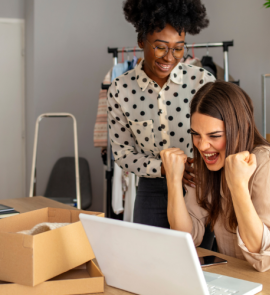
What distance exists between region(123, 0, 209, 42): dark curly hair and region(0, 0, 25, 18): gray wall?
247 cm

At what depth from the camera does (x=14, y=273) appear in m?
0.77

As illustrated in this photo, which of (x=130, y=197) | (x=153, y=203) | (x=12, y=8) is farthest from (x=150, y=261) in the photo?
Answer: (x=12, y=8)

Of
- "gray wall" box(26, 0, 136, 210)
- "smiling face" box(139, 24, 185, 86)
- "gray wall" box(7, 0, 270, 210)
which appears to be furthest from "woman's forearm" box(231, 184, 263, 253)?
"gray wall" box(26, 0, 136, 210)

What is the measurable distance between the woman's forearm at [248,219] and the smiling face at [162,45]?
65 centimetres

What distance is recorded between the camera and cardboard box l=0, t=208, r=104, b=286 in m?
0.75

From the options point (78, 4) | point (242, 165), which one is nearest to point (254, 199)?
point (242, 165)

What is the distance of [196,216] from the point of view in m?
1.22

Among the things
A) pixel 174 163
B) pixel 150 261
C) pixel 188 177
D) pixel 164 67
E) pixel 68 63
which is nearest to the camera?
pixel 150 261

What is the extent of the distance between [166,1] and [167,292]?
1107 mm

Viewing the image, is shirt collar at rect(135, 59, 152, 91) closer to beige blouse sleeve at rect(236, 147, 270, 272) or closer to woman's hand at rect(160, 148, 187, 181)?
woman's hand at rect(160, 148, 187, 181)

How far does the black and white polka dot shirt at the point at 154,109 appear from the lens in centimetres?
152

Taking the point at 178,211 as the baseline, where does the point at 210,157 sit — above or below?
above

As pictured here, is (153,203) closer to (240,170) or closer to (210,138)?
(210,138)

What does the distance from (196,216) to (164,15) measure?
2.50 ft
